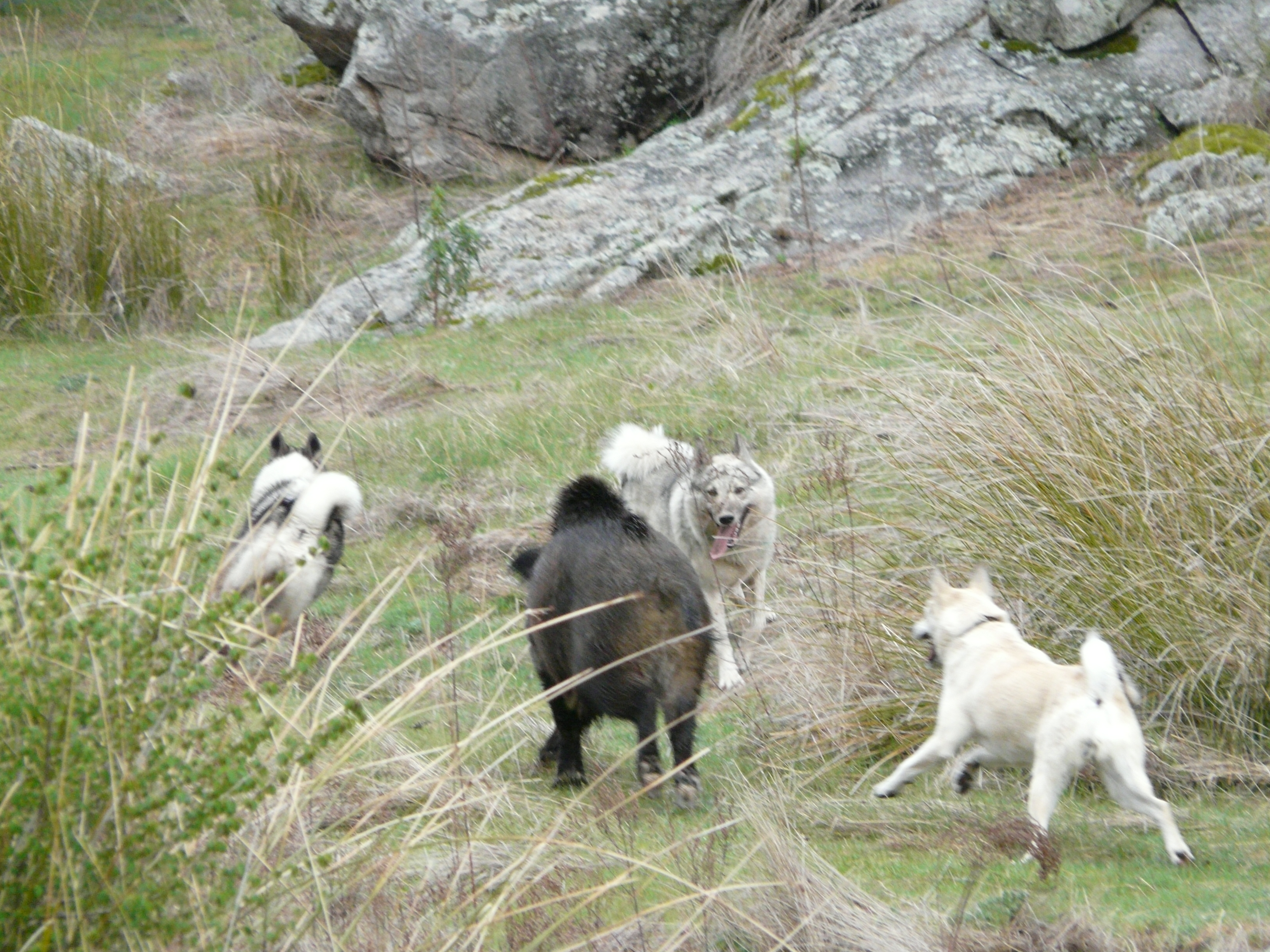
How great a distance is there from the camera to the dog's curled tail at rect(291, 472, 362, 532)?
24.7 feet

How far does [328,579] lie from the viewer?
7.82 meters

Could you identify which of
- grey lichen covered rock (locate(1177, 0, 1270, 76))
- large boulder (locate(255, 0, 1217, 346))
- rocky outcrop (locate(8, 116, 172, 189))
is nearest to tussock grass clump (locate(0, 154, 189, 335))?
rocky outcrop (locate(8, 116, 172, 189))

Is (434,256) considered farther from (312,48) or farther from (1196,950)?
(1196,950)

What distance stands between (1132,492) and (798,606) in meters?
1.66

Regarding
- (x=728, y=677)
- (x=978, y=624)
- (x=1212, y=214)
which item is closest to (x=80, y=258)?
(x=728, y=677)

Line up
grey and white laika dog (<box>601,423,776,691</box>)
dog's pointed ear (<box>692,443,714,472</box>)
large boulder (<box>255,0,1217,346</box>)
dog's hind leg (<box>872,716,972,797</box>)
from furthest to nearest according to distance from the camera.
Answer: large boulder (<box>255,0,1217,346</box>)
dog's pointed ear (<box>692,443,714,472</box>)
grey and white laika dog (<box>601,423,776,691</box>)
dog's hind leg (<box>872,716,972,797</box>)

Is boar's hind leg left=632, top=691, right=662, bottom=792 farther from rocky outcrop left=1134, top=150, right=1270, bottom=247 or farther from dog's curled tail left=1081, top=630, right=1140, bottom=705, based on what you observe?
rocky outcrop left=1134, top=150, right=1270, bottom=247

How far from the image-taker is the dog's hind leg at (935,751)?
4.86m

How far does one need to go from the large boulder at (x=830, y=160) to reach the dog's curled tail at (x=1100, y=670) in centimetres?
1019

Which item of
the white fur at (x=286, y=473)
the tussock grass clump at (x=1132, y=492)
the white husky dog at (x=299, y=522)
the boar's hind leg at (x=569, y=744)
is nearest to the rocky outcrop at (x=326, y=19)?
the white fur at (x=286, y=473)

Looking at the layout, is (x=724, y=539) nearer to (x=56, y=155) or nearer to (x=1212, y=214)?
(x=1212, y=214)

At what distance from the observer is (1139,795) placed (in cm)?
437

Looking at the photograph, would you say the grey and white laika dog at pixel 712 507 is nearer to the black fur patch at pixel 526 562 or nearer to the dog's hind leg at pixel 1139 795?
the black fur patch at pixel 526 562

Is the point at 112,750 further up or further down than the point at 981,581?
further up
